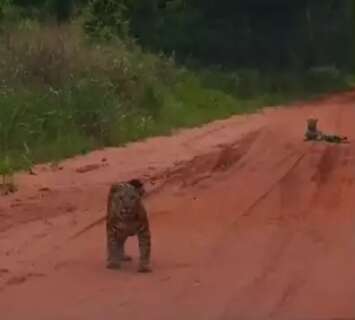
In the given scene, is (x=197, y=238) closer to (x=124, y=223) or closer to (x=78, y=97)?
(x=124, y=223)

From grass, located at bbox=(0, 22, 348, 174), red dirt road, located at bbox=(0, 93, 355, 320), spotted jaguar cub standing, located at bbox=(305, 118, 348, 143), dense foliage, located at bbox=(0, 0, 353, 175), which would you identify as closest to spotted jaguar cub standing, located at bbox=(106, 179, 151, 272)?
red dirt road, located at bbox=(0, 93, 355, 320)

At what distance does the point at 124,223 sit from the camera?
8844mm

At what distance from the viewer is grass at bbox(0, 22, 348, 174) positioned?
1603 cm

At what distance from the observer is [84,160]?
15711 mm

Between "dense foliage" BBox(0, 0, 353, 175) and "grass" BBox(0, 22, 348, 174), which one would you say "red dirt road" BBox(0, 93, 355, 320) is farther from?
"dense foliage" BBox(0, 0, 353, 175)

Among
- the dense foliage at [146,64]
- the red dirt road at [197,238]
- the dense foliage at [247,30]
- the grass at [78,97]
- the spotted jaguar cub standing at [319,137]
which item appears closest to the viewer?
the red dirt road at [197,238]

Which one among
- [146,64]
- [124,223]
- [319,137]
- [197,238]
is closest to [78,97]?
[319,137]

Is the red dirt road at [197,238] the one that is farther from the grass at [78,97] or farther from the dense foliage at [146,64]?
the dense foliage at [146,64]

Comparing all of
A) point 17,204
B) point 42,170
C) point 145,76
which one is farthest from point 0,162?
point 145,76

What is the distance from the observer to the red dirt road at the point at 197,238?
7.50m

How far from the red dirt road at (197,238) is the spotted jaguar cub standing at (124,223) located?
18 cm

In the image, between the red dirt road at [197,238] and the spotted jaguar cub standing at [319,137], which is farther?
the spotted jaguar cub standing at [319,137]

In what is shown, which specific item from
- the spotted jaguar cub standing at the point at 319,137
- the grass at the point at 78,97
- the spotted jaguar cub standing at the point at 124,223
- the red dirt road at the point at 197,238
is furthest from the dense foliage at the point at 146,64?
the spotted jaguar cub standing at the point at 124,223

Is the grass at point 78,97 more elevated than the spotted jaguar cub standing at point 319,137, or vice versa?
the grass at point 78,97
